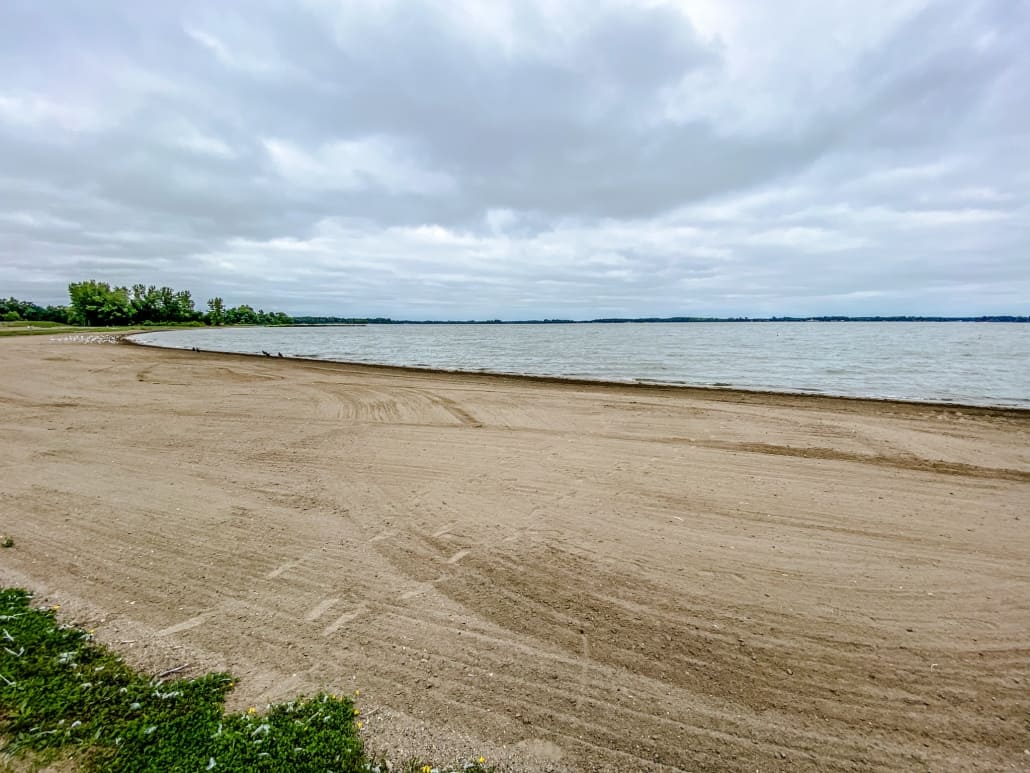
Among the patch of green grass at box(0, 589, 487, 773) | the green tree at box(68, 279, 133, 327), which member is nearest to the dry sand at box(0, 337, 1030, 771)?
the patch of green grass at box(0, 589, 487, 773)

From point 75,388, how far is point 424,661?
18.1 metres

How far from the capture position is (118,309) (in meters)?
99.5

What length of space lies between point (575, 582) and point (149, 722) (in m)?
Answer: 3.16

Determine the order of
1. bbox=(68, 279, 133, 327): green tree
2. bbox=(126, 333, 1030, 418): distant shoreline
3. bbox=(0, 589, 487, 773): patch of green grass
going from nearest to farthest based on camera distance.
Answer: bbox=(0, 589, 487, 773): patch of green grass
bbox=(126, 333, 1030, 418): distant shoreline
bbox=(68, 279, 133, 327): green tree

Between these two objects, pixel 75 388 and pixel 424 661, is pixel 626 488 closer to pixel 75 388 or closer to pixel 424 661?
pixel 424 661

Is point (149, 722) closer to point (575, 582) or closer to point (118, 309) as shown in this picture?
point (575, 582)

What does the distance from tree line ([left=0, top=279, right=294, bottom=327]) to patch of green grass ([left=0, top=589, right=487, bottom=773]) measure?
12498cm

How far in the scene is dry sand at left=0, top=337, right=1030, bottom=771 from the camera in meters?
2.84

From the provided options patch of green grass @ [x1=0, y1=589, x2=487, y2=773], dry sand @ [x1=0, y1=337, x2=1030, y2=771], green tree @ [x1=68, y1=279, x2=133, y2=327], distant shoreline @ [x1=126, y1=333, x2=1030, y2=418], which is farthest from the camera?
green tree @ [x1=68, y1=279, x2=133, y2=327]

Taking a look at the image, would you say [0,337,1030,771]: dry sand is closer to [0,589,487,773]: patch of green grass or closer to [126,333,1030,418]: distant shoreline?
[0,589,487,773]: patch of green grass

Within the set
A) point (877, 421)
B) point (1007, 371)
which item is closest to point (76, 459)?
point (877, 421)

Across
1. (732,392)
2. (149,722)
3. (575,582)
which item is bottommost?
(575,582)

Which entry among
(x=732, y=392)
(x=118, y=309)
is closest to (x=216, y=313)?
(x=118, y=309)

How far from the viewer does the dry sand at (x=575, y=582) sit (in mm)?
2836
